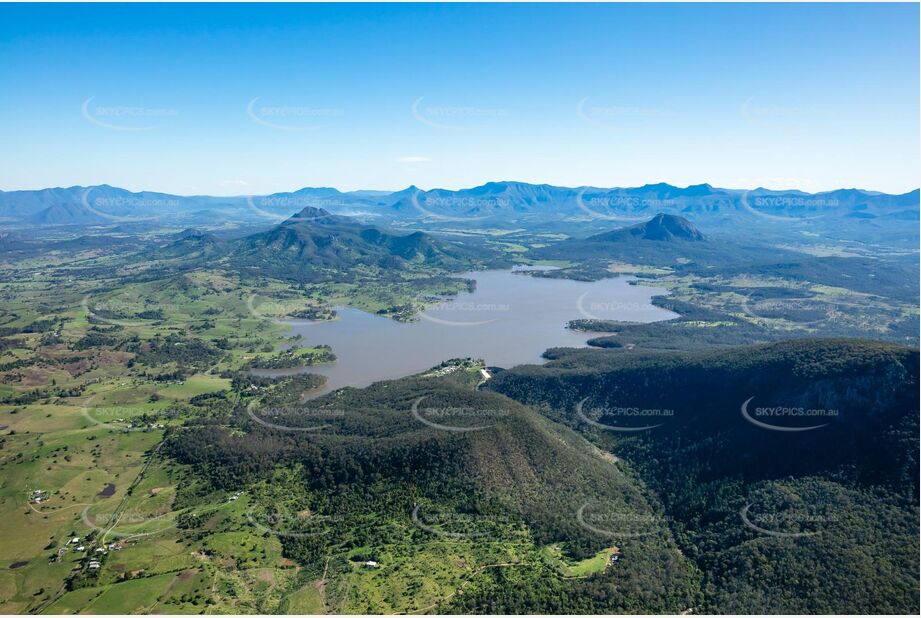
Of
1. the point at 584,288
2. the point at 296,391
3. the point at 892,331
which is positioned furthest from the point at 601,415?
the point at 584,288

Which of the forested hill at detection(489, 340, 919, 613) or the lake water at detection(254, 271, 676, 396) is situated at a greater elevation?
the forested hill at detection(489, 340, 919, 613)

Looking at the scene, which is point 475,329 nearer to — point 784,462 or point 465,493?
point 465,493

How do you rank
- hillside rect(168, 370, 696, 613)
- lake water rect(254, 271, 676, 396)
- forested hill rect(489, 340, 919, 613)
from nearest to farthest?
1. forested hill rect(489, 340, 919, 613)
2. hillside rect(168, 370, 696, 613)
3. lake water rect(254, 271, 676, 396)

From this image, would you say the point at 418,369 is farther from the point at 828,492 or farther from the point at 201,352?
the point at 828,492

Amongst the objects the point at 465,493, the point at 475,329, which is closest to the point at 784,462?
the point at 465,493

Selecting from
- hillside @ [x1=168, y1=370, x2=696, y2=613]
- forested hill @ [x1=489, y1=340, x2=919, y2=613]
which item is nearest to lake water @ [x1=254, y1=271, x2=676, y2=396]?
hillside @ [x1=168, y1=370, x2=696, y2=613]

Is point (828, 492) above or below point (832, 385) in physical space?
below

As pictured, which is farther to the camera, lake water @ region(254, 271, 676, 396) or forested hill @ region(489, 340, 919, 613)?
lake water @ region(254, 271, 676, 396)

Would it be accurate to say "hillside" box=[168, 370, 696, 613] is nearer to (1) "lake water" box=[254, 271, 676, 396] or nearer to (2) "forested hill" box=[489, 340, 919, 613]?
(2) "forested hill" box=[489, 340, 919, 613]

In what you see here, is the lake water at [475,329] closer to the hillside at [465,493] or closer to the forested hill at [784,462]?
the hillside at [465,493]
